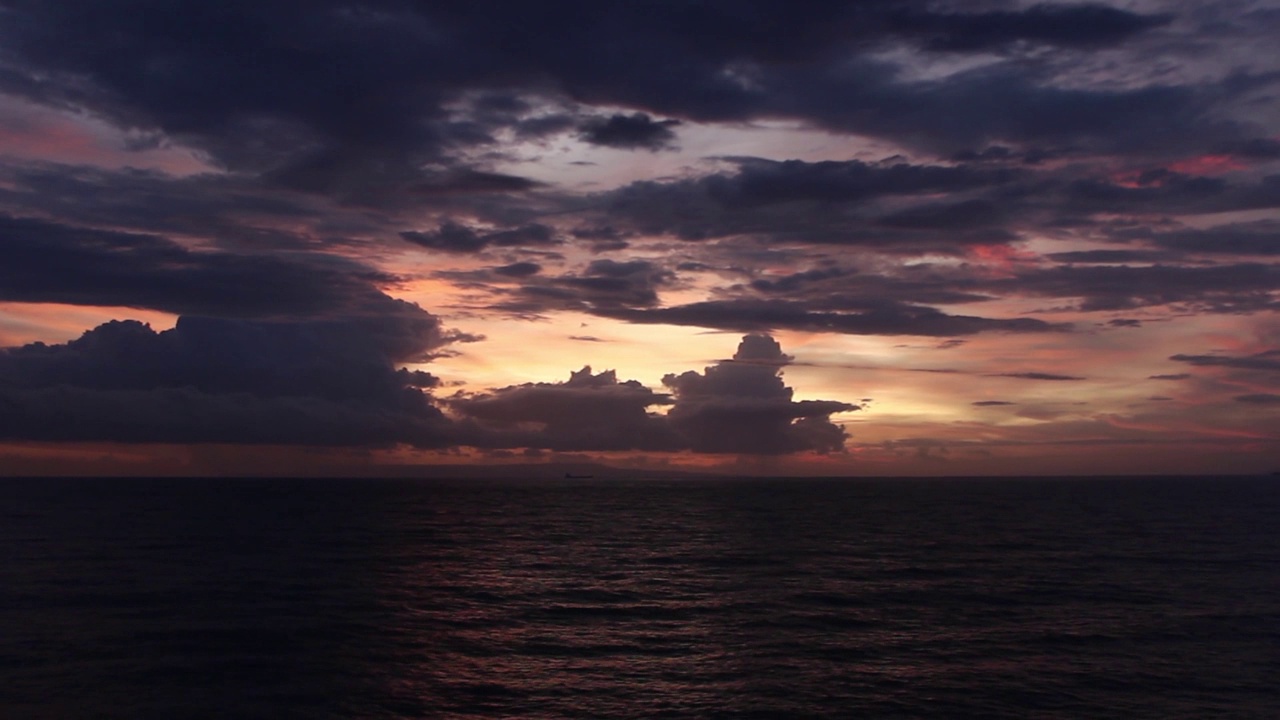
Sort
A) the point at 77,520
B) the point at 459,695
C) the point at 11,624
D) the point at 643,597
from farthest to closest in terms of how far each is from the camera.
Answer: the point at 77,520 → the point at 643,597 → the point at 11,624 → the point at 459,695

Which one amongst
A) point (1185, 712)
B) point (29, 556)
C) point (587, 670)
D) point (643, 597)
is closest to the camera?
point (1185, 712)

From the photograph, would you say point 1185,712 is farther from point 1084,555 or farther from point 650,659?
point 1084,555

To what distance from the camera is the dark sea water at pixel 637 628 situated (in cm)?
3638

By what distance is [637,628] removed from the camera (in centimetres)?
5038

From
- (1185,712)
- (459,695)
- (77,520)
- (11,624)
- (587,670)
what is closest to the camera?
(1185,712)

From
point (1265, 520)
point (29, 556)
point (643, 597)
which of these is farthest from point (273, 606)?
point (1265, 520)

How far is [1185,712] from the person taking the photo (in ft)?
114

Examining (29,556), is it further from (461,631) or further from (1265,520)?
(1265,520)

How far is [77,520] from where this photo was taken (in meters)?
128

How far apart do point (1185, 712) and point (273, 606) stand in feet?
162

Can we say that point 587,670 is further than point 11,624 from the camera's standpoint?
No

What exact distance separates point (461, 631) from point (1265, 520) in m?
137

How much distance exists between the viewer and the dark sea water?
36375 millimetres

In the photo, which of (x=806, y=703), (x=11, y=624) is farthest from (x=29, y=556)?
(x=806, y=703)
